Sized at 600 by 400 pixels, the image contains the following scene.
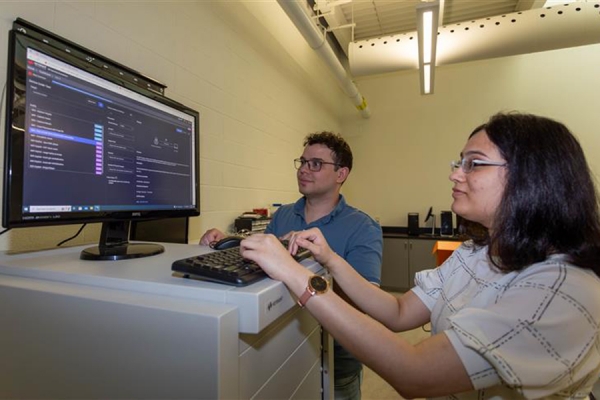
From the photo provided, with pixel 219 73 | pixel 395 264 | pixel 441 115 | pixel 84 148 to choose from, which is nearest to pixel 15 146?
pixel 84 148

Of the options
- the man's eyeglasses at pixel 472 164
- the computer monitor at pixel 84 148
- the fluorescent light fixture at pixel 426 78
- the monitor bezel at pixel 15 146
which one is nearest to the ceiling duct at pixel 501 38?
the fluorescent light fixture at pixel 426 78

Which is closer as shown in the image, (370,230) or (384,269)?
(370,230)

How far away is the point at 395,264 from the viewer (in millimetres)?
4168

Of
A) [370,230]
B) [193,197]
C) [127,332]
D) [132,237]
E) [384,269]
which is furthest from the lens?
[384,269]

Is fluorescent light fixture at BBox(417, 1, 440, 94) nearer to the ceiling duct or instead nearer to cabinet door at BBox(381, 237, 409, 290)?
the ceiling duct

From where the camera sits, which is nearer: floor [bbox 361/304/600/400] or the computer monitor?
the computer monitor

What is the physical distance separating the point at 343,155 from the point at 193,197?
1.02m

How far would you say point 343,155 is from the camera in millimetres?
1803

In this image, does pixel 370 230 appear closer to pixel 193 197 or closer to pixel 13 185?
pixel 193 197

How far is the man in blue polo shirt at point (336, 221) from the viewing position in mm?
1201

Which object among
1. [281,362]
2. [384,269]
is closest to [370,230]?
[281,362]

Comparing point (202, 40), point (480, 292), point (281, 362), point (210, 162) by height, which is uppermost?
point (202, 40)

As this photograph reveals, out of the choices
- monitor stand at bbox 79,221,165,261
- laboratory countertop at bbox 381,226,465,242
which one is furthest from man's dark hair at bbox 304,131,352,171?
laboratory countertop at bbox 381,226,465,242

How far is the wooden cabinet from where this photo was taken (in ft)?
13.3
